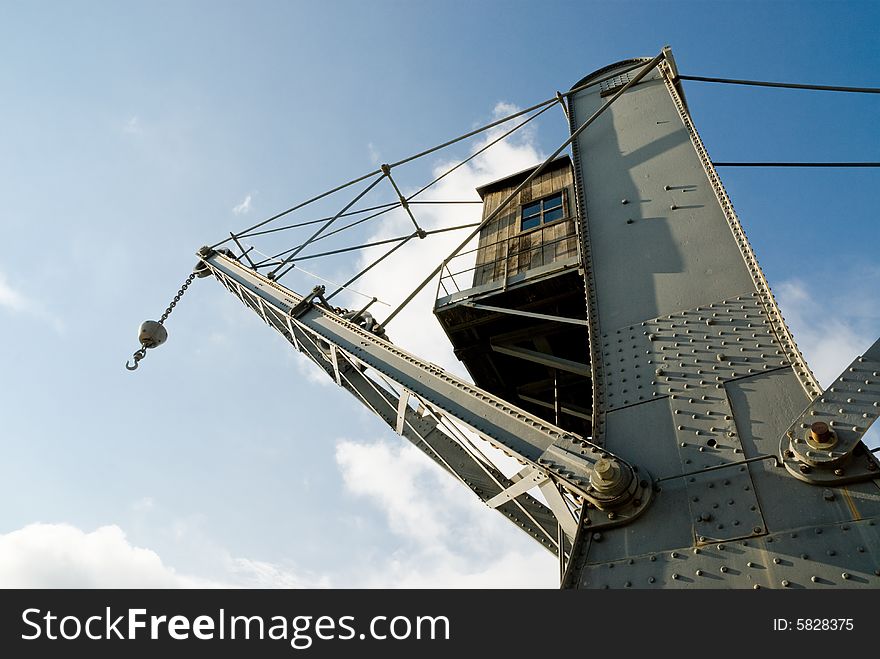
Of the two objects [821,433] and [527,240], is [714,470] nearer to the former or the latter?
[821,433]

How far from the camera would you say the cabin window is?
10.4 meters

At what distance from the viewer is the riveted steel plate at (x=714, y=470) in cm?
386

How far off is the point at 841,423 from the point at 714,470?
87 centimetres

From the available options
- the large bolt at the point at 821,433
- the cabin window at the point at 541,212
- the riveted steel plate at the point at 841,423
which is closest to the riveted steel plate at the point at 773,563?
the riveted steel plate at the point at 841,423

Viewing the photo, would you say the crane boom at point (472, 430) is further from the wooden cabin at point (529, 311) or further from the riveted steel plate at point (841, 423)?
the wooden cabin at point (529, 311)

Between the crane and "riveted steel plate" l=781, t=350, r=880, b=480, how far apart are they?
0.01 meters

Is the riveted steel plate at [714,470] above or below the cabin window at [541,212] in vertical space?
below

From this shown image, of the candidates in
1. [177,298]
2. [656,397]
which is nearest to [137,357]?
[177,298]

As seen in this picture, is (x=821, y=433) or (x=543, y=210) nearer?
(x=821, y=433)

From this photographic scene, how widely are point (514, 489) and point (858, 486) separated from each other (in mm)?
2485

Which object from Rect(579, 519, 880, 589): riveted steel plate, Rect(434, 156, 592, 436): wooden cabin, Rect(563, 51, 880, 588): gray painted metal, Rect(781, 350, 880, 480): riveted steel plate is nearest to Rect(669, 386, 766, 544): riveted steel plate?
Rect(563, 51, 880, 588): gray painted metal

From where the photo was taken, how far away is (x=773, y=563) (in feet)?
11.7

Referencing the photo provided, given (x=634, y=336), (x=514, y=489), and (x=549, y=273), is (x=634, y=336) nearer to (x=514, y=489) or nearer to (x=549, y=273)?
(x=514, y=489)

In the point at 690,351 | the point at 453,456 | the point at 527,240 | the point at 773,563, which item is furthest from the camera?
the point at 527,240
